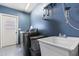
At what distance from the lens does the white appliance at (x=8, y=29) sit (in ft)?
4.08

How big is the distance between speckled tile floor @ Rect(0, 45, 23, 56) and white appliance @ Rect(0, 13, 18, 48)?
71 mm

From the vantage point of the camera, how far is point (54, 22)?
1368 mm

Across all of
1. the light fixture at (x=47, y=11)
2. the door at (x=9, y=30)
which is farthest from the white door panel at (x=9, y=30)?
the light fixture at (x=47, y=11)

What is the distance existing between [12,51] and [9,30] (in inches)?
14.3

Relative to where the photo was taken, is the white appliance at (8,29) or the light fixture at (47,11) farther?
the light fixture at (47,11)

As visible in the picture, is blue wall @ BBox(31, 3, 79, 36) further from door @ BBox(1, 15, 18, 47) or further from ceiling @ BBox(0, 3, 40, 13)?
door @ BBox(1, 15, 18, 47)

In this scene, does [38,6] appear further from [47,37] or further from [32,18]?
[47,37]

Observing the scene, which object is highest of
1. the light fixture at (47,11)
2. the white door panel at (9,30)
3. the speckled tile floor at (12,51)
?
the light fixture at (47,11)

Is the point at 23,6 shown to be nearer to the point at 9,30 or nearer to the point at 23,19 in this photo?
the point at 23,19

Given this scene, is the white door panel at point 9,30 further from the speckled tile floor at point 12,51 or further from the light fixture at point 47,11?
the light fixture at point 47,11

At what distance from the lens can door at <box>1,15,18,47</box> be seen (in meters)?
1.26

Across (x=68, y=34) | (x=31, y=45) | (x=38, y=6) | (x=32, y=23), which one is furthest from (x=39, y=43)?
(x=38, y=6)

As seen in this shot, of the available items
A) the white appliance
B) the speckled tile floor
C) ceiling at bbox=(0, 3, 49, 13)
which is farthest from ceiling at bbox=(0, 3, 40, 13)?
the speckled tile floor

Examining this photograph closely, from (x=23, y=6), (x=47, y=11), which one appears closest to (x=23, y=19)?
(x=23, y=6)
